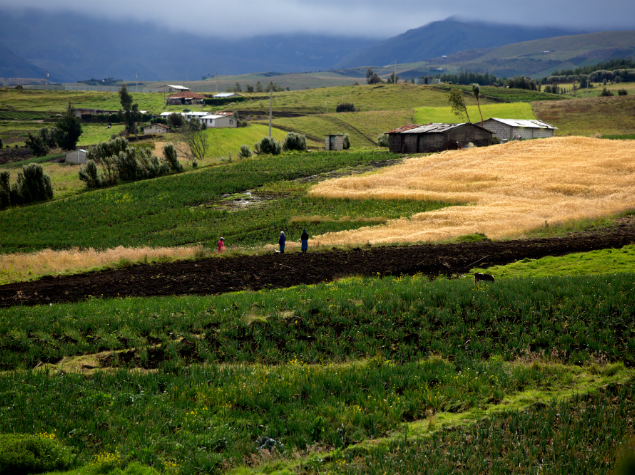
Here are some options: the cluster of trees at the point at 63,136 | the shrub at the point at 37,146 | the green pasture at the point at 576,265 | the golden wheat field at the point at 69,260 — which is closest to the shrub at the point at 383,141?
the cluster of trees at the point at 63,136

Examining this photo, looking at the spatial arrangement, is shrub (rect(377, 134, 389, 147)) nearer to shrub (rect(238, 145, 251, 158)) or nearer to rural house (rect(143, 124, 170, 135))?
shrub (rect(238, 145, 251, 158))

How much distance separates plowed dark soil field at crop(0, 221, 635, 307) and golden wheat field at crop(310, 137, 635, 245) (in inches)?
197

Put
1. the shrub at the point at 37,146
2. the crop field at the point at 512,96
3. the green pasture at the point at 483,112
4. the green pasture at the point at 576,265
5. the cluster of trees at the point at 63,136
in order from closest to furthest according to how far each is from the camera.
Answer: the green pasture at the point at 576,265 → the shrub at the point at 37,146 → the cluster of trees at the point at 63,136 → the green pasture at the point at 483,112 → the crop field at the point at 512,96

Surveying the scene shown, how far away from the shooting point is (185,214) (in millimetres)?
51438

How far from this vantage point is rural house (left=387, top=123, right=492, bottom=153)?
8556 cm

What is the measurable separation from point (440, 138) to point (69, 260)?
6754cm

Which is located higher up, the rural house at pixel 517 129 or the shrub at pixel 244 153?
the rural house at pixel 517 129

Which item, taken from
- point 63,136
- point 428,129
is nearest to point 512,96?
point 428,129

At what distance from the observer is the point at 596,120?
119 m

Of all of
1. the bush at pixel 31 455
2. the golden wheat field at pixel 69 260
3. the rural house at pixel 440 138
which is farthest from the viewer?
the rural house at pixel 440 138

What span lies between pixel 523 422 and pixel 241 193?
54712 mm

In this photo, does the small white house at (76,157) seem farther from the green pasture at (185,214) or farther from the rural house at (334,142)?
the rural house at (334,142)

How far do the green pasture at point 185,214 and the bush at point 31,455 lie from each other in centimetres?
2879

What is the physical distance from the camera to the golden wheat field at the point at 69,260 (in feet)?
95.4
